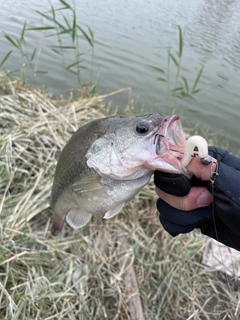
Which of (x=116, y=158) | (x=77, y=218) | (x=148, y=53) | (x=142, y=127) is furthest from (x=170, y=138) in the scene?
(x=148, y=53)

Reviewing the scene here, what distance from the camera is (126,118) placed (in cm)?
180

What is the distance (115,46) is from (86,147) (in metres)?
7.24

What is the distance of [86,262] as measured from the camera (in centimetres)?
283

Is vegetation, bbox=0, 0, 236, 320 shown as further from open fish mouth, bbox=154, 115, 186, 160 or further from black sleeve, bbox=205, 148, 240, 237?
open fish mouth, bbox=154, 115, 186, 160

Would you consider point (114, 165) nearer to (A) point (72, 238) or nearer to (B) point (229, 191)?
(B) point (229, 191)

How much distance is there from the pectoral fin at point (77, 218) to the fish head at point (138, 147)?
1.49 feet

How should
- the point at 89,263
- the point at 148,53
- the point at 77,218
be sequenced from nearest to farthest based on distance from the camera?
the point at 77,218
the point at 89,263
the point at 148,53

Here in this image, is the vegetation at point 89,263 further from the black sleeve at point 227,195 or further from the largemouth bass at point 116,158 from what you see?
the black sleeve at point 227,195

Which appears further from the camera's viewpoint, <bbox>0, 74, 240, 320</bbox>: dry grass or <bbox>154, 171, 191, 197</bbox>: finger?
<bbox>0, 74, 240, 320</bbox>: dry grass

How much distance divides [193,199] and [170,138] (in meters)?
0.30

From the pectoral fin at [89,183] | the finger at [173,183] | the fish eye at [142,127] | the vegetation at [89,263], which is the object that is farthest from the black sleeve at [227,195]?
the vegetation at [89,263]

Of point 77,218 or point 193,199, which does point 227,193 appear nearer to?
point 193,199

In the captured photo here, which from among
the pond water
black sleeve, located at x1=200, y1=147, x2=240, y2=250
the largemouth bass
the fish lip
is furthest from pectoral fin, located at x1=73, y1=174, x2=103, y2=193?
the pond water

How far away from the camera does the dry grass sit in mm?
2545
